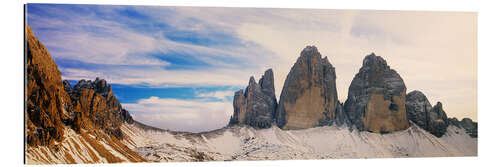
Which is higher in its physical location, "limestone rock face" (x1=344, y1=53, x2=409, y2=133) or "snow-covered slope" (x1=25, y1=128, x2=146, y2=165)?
"limestone rock face" (x1=344, y1=53, x2=409, y2=133)

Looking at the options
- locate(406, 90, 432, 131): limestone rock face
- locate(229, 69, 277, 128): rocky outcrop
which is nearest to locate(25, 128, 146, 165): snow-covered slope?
locate(229, 69, 277, 128): rocky outcrop

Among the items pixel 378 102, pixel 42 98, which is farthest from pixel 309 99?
pixel 42 98

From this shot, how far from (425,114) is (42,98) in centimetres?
1435

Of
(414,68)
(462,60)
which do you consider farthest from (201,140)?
(462,60)

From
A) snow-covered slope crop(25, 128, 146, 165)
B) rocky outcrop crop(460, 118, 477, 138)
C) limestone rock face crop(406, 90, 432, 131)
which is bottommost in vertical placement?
snow-covered slope crop(25, 128, 146, 165)

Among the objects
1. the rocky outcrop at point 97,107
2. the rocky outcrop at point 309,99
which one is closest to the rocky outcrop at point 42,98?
the rocky outcrop at point 97,107

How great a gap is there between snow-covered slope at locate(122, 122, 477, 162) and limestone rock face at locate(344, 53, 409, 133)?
55cm

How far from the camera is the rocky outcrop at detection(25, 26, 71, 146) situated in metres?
18.2

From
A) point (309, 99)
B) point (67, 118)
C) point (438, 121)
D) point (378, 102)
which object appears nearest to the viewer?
point (67, 118)

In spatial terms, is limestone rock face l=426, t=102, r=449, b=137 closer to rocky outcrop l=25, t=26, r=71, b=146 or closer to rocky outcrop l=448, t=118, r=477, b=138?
rocky outcrop l=448, t=118, r=477, b=138

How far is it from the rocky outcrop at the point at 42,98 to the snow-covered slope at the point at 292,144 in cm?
245

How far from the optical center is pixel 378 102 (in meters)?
24.0

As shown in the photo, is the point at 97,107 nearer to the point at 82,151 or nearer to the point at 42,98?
the point at 82,151

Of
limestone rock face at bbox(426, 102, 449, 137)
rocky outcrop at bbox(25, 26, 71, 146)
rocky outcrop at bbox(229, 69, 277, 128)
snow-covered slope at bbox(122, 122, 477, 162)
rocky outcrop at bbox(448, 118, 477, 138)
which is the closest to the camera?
rocky outcrop at bbox(25, 26, 71, 146)
